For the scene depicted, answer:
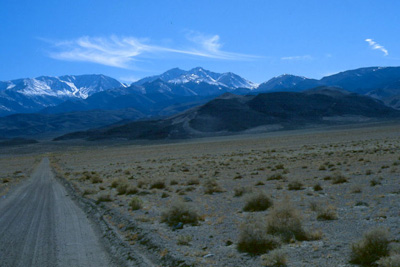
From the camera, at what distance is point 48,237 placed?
11.9 metres

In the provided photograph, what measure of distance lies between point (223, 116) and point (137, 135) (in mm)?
35213

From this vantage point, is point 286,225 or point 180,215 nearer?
point 286,225

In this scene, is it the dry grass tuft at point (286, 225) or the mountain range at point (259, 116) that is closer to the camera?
the dry grass tuft at point (286, 225)

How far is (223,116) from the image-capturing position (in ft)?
522

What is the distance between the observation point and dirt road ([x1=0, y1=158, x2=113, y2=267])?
9.63m

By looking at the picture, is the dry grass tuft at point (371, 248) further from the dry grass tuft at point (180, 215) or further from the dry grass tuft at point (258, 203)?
the dry grass tuft at point (258, 203)

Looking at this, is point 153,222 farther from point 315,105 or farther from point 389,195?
point 315,105

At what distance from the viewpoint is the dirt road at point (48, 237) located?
9.63 metres

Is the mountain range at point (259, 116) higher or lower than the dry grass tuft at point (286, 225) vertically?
higher

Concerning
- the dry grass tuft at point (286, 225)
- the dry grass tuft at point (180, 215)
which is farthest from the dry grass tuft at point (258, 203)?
the dry grass tuft at point (286, 225)

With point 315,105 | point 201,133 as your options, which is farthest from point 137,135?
point 315,105

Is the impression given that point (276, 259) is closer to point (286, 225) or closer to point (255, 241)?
point (255, 241)

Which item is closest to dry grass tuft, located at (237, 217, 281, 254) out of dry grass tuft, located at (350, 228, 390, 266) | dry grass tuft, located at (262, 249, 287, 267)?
dry grass tuft, located at (262, 249, 287, 267)

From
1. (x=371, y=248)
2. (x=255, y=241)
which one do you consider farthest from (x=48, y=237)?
(x=371, y=248)
